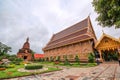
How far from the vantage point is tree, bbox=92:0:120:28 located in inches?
300

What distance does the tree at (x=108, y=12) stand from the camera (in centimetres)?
761

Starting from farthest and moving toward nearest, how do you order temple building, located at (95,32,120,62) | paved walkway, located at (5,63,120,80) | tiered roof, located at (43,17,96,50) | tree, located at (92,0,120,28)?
tiered roof, located at (43,17,96,50), temple building, located at (95,32,120,62), paved walkway, located at (5,63,120,80), tree, located at (92,0,120,28)

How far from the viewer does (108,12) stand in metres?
8.22

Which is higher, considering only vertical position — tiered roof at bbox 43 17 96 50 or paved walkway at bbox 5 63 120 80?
tiered roof at bbox 43 17 96 50

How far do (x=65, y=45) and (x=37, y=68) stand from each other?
57.2 ft

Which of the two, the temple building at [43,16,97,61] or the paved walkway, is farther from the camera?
the temple building at [43,16,97,61]

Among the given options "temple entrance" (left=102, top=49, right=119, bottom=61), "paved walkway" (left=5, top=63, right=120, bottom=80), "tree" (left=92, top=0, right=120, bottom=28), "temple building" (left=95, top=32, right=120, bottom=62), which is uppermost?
"tree" (left=92, top=0, right=120, bottom=28)

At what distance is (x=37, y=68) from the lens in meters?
14.9

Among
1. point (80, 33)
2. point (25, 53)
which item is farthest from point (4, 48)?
point (80, 33)

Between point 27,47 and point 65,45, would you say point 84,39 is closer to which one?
point 65,45

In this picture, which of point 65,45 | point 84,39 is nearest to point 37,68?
point 84,39

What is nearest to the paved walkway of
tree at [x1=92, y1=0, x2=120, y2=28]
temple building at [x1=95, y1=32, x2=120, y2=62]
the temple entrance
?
tree at [x1=92, y1=0, x2=120, y2=28]

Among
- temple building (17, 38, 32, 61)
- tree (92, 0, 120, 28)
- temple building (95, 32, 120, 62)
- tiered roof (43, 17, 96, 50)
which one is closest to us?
tree (92, 0, 120, 28)

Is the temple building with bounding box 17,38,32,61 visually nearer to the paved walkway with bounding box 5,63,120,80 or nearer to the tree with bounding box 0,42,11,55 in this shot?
the tree with bounding box 0,42,11,55
